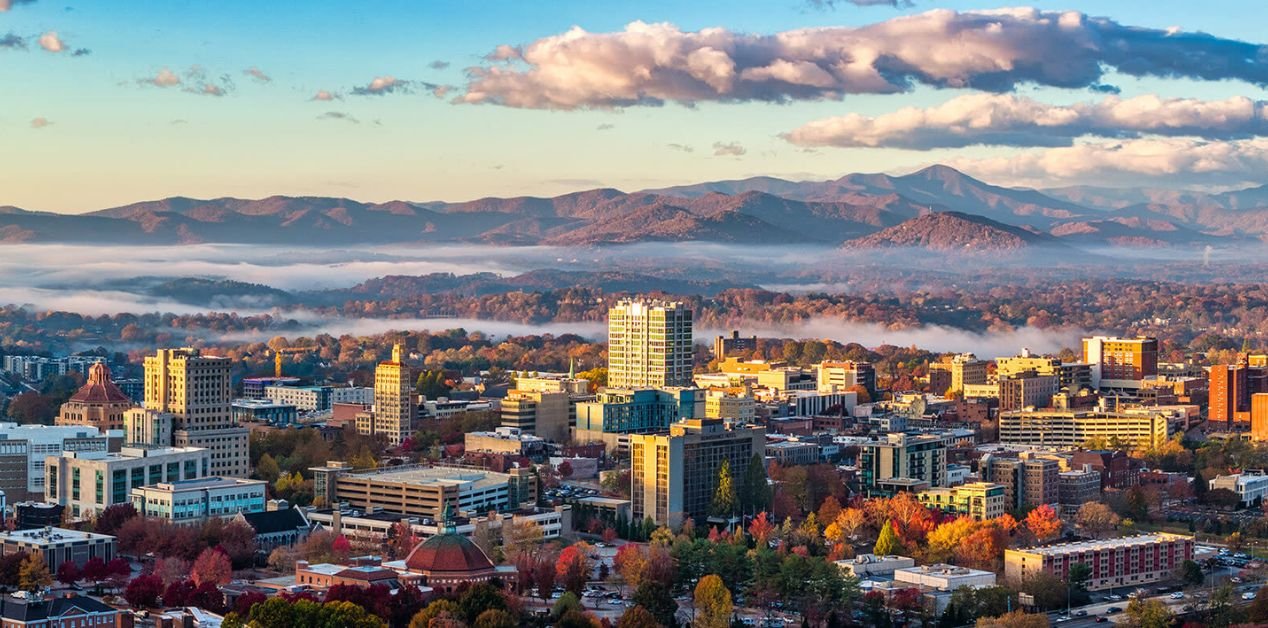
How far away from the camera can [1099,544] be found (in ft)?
151

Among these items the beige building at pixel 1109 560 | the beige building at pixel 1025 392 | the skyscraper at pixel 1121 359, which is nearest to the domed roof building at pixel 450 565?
the beige building at pixel 1109 560

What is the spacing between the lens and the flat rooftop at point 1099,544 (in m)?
44.9

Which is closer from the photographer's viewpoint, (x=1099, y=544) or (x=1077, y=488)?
→ (x=1099, y=544)

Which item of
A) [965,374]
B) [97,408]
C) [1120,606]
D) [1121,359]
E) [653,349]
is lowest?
[1120,606]

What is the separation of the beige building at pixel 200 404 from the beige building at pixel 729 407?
14.3 meters

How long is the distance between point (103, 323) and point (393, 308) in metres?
24.5

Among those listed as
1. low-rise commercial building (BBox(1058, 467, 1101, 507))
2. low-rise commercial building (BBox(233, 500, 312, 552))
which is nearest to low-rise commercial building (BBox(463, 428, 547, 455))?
low-rise commercial building (BBox(233, 500, 312, 552))

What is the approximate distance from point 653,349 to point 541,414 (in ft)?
34.6

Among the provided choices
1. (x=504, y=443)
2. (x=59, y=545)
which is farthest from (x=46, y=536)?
(x=504, y=443)

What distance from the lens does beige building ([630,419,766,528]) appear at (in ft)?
166

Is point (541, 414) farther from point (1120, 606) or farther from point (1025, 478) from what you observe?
point (1120, 606)

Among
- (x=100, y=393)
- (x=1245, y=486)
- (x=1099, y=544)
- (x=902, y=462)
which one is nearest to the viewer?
(x=1099, y=544)

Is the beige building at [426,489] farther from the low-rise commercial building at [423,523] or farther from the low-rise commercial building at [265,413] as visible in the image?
the low-rise commercial building at [265,413]

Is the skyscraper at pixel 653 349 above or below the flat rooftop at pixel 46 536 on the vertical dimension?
above
